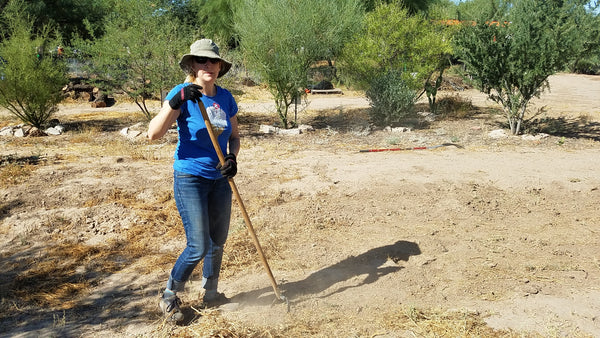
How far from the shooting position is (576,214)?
543 centimetres

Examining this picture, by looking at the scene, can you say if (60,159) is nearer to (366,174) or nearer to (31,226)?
(31,226)

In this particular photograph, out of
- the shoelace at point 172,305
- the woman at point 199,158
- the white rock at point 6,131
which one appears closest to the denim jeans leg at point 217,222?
the woman at point 199,158

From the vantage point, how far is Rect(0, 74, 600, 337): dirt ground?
10.8 feet

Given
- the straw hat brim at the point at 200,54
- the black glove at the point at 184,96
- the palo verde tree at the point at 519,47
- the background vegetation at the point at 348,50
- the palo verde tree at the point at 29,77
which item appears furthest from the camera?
the palo verde tree at the point at 29,77

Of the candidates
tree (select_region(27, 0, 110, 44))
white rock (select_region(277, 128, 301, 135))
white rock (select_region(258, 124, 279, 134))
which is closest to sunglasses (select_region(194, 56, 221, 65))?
white rock (select_region(277, 128, 301, 135))

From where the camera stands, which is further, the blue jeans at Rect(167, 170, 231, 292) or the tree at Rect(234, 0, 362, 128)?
the tree at Rect(234, 0, 362, 128)

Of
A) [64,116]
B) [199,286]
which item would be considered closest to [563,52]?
[199,286]

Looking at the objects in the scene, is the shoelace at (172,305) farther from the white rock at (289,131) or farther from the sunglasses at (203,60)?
the white rock at (289,131)

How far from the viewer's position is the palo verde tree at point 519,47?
9.05 m

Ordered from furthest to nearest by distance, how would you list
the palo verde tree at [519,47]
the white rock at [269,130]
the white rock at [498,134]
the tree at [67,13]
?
the tree at [67,13] → the white rock at [269,130] → the white rock at [498,134] → the palo verde tree at [519,47]

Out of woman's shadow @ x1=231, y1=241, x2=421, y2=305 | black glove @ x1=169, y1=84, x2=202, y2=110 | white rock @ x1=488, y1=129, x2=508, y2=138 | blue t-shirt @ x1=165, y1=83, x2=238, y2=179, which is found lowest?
woman's shadow @ x1=231, y1=241, x2=421, y2=305

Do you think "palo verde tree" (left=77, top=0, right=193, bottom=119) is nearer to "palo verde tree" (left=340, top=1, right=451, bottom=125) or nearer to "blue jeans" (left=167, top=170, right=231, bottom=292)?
"palo verde tree" (left=340, top=1, right=451, bottom=125)

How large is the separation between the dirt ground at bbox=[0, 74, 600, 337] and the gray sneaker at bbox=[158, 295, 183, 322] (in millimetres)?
74

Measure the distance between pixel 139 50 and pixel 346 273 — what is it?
8.80 meters
